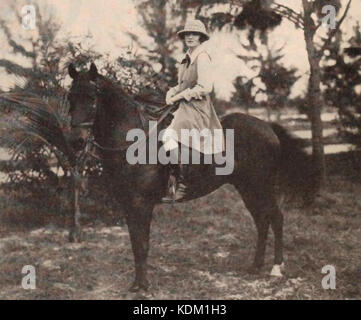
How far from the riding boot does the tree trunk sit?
1.85m

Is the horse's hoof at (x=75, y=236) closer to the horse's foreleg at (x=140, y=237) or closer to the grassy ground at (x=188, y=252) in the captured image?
the grassy ground at (x=188, y=252)

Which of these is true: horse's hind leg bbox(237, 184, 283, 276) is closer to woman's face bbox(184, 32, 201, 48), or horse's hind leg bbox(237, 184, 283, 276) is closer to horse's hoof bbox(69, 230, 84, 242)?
woman's face bbox(184, 32, 201, 48)

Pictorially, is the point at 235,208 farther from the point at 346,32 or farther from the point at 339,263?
the point at 346,32

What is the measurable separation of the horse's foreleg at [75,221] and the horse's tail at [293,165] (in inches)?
99.4

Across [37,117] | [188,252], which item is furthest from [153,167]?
[37,117]

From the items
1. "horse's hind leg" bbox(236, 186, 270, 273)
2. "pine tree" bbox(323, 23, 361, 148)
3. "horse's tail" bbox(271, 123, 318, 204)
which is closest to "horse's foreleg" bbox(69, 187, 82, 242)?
"horse's hind leg" bbox(236, 186, 270, 273)

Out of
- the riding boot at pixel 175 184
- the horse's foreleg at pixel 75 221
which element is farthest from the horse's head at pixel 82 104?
the horse's foreleg at pixel 75 221

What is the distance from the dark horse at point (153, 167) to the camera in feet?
15.7

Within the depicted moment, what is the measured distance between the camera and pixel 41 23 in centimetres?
588
